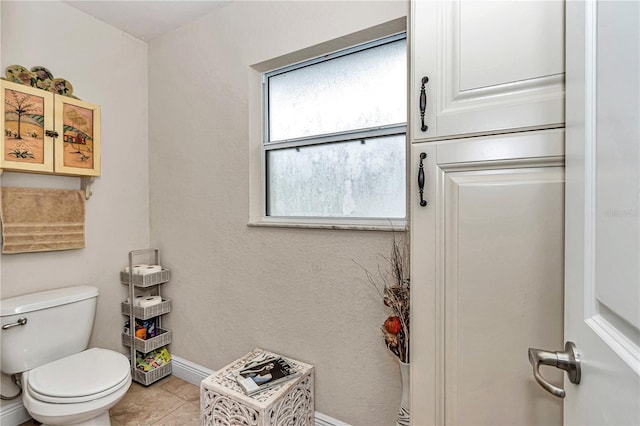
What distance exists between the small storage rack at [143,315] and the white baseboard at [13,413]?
54 cm

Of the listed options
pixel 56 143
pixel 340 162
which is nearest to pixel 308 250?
pixel 340 162

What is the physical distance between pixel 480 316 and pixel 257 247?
4.22ft

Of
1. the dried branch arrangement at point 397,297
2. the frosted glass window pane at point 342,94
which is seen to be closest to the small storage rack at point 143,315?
the frosted glass window pane at point 342,94

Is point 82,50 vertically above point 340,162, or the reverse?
point 82,50

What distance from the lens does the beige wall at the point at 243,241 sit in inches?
58.7

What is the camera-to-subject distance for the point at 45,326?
1.62 metres

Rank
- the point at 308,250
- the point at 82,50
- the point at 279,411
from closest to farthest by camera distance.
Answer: the point at 279,411 → the point at 308,250 → the point at 82,50

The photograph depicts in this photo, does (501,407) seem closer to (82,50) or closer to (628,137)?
(628,137)

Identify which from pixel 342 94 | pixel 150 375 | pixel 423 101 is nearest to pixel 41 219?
pixel 150 375

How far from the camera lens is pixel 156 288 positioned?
2264 millimetres

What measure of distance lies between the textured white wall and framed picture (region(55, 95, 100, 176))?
13 centimetres

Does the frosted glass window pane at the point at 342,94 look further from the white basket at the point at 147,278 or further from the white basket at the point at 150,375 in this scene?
the white basket at the point at 150,375

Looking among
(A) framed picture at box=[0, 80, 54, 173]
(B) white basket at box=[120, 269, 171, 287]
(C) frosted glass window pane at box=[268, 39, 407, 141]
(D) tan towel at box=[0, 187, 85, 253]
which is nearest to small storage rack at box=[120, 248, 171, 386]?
(B) white basket at box=[120, 269, 171, 287]

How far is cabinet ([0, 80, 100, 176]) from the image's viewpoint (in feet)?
5.27
